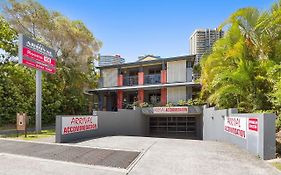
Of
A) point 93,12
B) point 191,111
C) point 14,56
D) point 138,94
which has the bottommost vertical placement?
point 191,111

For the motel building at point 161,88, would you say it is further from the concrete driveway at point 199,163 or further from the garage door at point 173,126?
the concrete driveway at point 199,163

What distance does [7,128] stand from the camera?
1552 centimetres

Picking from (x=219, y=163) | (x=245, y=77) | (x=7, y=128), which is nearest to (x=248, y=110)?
(x=245, y=77)

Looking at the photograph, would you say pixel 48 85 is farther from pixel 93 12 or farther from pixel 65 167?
pixel 65 167

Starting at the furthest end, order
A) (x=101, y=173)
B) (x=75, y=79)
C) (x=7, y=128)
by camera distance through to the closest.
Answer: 1. (x=75, y=79)
2. (x=7, y=128)
3. (x=101, y=173)

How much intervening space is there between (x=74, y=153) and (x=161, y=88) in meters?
14.6

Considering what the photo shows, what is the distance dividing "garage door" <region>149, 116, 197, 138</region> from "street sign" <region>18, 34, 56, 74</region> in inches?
439

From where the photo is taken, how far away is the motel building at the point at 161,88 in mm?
20141

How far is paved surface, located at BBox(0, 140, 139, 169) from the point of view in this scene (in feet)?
22.0

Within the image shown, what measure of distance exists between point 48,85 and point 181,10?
14.2m

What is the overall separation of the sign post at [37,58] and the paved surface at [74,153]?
15.3ft

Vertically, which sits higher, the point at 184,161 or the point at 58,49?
the point at 58,49

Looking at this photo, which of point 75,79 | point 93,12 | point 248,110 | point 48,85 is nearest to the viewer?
point 248,110

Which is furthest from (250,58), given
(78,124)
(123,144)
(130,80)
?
(130,80)
